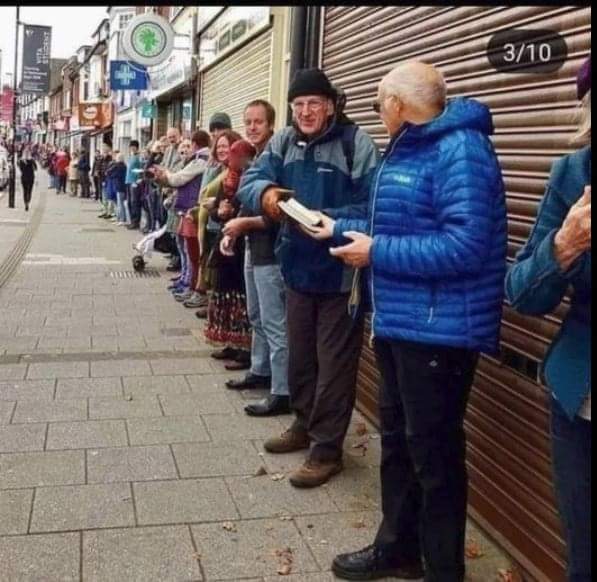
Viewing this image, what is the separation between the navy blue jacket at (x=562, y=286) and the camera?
2.16 metres

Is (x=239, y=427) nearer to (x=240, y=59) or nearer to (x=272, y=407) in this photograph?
(x=272, y=407)

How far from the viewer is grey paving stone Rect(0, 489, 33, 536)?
11.9ft

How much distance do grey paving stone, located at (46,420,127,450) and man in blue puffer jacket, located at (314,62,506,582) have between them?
2189 mm

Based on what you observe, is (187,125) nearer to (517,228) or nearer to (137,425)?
(137,425)

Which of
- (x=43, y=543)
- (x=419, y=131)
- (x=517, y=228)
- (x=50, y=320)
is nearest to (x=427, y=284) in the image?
(x=419, y=131)

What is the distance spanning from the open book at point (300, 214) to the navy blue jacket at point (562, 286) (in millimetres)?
1287

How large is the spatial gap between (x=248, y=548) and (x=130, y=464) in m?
1.14

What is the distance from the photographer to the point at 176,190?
360 inches

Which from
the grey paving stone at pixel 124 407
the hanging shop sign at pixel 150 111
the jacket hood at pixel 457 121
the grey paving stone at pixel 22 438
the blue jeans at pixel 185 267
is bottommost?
the grey paving stone at pixel 22 438

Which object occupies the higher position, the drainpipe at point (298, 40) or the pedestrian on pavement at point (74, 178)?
the drainpipe at point (298, 40)

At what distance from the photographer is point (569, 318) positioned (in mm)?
2279

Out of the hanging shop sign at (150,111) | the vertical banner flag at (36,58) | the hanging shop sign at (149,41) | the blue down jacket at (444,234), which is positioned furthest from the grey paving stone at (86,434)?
the vertical banner flag at (36,58)

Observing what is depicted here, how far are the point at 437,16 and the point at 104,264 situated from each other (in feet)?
30.7

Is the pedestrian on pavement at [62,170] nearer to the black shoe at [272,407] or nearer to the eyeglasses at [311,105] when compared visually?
the black shoe at [272,407]
